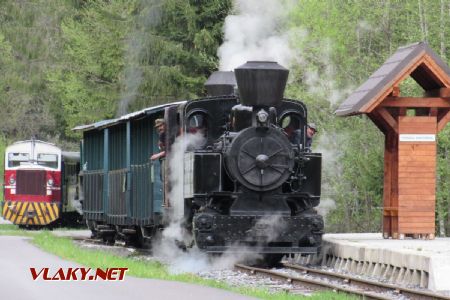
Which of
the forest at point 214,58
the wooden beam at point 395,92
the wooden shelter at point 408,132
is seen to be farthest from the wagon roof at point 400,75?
the forest at point 214,58

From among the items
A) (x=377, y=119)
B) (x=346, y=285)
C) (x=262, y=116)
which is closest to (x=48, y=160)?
(x=377, y=119)

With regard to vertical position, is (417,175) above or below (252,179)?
above

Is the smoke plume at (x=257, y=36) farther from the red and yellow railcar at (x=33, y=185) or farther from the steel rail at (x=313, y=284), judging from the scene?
the steel rail at (x=313, y=284)

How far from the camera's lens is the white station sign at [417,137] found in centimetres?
2233

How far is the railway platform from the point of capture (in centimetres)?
1598

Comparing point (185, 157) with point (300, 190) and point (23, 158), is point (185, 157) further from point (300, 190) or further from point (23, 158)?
point (23, 158)

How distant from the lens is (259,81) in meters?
18.4

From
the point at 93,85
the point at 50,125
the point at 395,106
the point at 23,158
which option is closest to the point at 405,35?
the point at 395,106

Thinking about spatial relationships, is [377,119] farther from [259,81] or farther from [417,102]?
[259,81]

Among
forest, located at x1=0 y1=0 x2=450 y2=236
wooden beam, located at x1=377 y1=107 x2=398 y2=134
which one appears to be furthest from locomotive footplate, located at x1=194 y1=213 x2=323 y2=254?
forest, located at x1=0 y1=0 x2=450 y2=236

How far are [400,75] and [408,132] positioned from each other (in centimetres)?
112

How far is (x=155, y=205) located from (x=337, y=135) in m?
8.94

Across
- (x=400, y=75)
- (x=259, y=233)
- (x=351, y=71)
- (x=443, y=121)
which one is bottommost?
(x=259, y=233)

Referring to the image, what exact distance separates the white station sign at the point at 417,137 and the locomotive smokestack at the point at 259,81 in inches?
180
